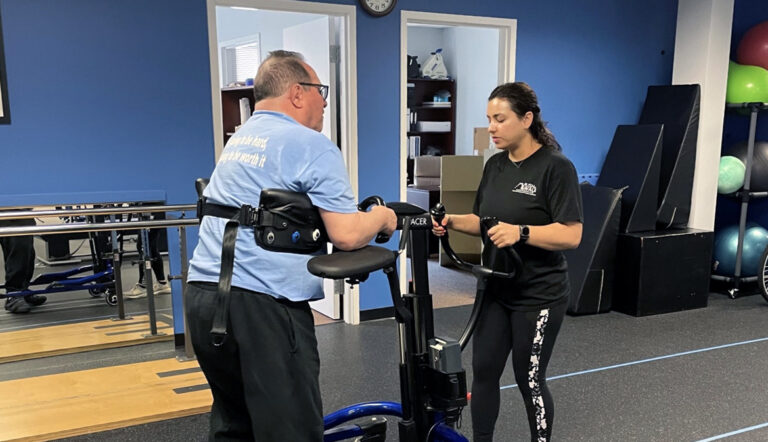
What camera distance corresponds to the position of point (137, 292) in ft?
12.9

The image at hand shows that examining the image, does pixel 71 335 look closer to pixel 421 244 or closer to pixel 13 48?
pixel 13 48

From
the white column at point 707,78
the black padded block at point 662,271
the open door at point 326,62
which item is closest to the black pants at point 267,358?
the open door at point 326,62

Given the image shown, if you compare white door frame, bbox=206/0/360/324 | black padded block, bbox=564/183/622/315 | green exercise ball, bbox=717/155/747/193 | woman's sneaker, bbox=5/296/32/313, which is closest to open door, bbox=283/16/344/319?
white door frame, bbox=206/0/360/324

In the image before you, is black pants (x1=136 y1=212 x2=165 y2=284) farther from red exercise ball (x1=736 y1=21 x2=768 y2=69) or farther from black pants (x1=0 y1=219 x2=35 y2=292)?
red exercise ball (x1=736 y1=21 x2=768 y2=69)

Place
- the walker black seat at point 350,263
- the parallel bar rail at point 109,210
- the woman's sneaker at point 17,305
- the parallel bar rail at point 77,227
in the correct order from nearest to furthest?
1. the walker black seat at point 350,263
2. the parallel bar rail at point 77,227
3. the parallel bar rail at point 109,210
4. the woman's sneaker at point 17,305

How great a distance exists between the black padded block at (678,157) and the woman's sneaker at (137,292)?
3.96m

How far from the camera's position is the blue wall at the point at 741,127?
537 cm

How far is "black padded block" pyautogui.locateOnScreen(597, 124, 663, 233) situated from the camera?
15.3 ft

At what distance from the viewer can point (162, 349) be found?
3.75 metres

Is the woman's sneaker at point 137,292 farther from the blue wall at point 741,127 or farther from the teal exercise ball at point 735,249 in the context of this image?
the blue wall at point 741,127

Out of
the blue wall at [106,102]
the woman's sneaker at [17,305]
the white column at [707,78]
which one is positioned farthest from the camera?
the white column at [707,78]

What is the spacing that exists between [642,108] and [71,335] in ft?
16.2

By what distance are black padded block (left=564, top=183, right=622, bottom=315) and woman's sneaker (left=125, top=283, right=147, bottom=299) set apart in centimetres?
309

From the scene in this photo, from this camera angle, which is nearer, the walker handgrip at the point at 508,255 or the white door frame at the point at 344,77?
the walker handgrip at the point at 508,255
